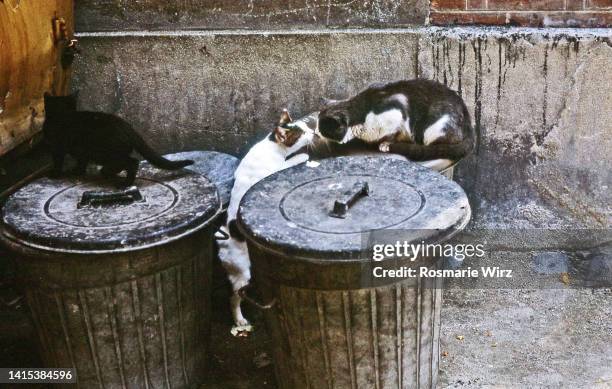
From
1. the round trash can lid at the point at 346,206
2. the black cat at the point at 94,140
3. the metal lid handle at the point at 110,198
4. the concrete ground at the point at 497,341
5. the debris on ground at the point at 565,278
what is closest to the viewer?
the round trash can lid at the point at 346,206

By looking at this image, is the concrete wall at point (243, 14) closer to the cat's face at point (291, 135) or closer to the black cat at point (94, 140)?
the cat's face at point (291, 135)

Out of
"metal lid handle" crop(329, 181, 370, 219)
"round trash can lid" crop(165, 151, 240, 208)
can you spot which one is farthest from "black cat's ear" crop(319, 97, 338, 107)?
"metal lid handle" crop(329, 181, 370, 219)

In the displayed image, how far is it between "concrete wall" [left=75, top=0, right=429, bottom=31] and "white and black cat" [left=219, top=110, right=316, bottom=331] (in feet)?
2.10

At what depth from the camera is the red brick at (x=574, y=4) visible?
363 cm

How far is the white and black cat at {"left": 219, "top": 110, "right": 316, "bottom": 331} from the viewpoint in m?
3.27

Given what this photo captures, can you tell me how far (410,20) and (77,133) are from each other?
1.87 meters

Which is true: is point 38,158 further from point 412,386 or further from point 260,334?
point 412,386

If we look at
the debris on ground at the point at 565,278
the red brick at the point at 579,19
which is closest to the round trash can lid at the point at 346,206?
the red brick at the point at 579,19

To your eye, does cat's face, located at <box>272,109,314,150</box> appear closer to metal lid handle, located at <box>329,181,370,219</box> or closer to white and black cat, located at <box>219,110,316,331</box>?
white and black cat, located at <box>219,110,316,331</box>

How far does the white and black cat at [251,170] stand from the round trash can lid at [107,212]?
0.32 meters

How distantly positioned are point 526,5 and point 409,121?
97 centimetres

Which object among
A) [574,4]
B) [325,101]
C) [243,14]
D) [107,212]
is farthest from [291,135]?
[574,4]

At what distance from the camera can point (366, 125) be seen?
345cm

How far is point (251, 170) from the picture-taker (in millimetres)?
3363
